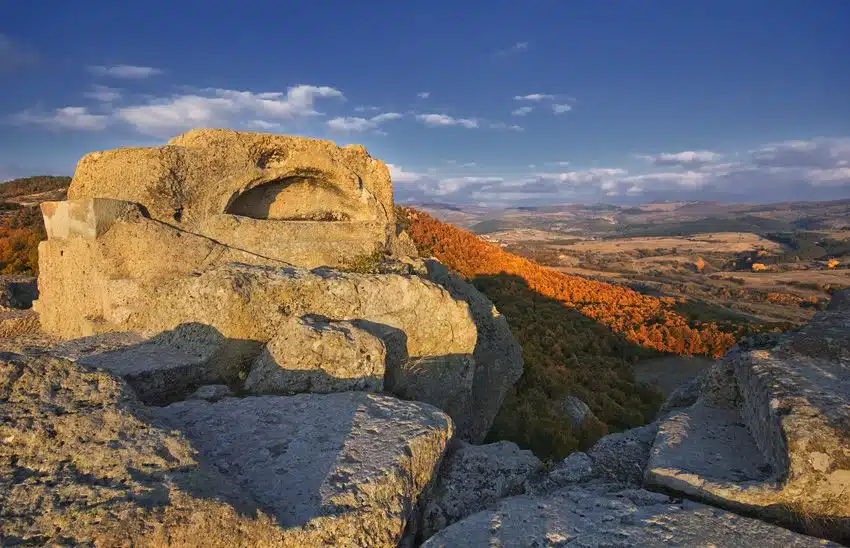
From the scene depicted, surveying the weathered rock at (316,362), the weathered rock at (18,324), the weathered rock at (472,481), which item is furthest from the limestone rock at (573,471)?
the weathered rock at (18,324)

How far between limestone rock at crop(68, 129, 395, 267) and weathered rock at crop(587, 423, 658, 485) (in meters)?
5.64

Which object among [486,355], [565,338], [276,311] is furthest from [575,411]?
[276,311]

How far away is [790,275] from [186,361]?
68.6m

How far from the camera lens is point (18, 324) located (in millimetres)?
8453

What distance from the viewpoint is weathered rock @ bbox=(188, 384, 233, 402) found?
17.6ft

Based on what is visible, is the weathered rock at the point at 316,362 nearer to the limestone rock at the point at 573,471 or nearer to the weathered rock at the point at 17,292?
the limestone rock at the point at 573,471

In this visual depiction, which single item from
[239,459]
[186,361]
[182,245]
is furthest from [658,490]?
[182,245]

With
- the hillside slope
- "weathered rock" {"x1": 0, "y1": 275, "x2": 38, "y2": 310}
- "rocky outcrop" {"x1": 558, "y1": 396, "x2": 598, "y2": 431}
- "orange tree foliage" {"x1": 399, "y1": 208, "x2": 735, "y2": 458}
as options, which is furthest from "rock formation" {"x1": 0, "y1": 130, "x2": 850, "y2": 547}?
the hillside slope

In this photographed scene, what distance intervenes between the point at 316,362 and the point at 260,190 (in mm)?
5134

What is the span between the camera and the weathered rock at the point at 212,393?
17.6ft

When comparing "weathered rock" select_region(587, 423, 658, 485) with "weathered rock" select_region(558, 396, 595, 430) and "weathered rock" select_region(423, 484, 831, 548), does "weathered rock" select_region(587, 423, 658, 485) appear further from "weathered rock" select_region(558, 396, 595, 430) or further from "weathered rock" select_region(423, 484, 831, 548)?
"weathered rock" select_region(558, 396, 595, 430)

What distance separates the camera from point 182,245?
25.6ft

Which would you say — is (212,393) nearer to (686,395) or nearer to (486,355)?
(486,355)

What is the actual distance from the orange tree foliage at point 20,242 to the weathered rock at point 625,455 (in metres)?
18.5
